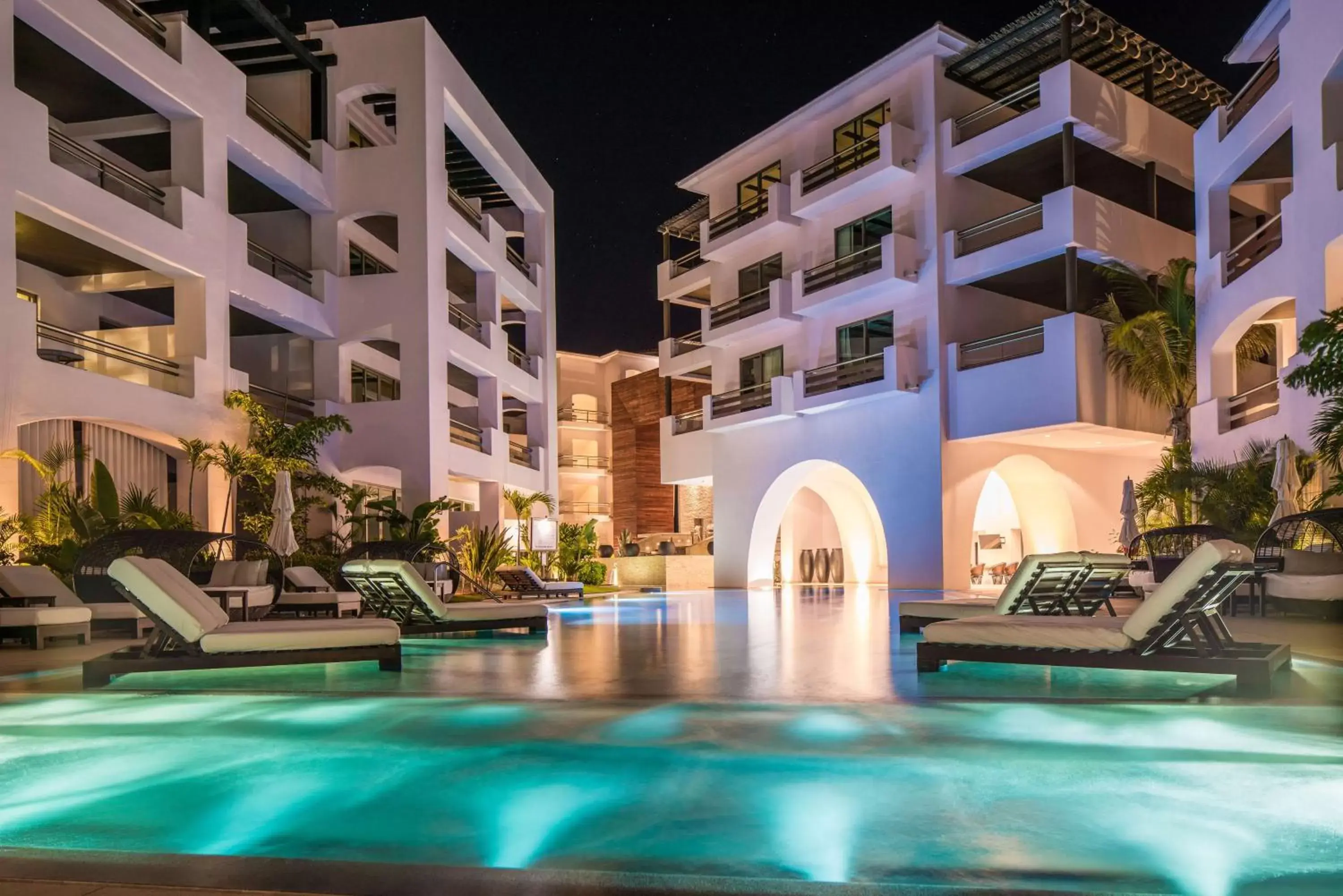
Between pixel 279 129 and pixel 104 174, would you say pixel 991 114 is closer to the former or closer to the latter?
pixel 279 129

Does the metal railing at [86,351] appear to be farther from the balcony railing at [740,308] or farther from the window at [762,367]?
the window at [762,367]

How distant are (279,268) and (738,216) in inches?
477

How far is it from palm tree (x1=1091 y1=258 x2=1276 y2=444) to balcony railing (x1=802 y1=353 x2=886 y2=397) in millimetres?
4794

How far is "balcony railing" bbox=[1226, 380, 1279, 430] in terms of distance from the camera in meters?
17.5

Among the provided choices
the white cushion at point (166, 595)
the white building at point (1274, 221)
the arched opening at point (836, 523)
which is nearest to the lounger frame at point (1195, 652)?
the white cushion at point (166, 595)

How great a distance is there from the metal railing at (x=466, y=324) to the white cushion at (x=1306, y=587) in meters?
20.7

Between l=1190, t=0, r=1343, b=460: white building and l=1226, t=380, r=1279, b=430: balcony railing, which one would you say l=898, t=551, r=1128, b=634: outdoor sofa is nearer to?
l=1190, t=0, r=1343, b=460: white building

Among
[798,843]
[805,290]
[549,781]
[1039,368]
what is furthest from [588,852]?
[805,290]

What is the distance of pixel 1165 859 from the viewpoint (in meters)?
3.14

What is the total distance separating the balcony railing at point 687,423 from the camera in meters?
33.1

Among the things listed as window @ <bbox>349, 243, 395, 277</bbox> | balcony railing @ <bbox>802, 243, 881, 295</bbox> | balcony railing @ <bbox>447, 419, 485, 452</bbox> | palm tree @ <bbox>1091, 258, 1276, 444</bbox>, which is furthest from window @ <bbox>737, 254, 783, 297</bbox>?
window @ <bbox>349, 243, 395, 277</bbox>

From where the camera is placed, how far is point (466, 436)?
93.7ft

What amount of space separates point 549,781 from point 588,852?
0.96 meters

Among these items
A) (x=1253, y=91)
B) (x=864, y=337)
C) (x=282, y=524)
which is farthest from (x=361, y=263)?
(x=1253, y=91)
